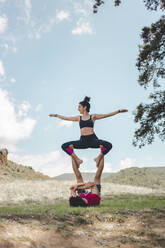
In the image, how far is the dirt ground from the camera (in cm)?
512

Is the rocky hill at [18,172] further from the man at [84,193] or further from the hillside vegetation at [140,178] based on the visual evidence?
the man at [84,193]

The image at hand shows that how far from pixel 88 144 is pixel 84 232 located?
371 cm

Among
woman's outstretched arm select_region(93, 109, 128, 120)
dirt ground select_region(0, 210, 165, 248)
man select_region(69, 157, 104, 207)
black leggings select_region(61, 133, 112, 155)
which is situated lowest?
dirt ground select_region(0, 210, 165, 248)

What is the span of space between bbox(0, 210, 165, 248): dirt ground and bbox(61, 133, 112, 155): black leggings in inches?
97.6

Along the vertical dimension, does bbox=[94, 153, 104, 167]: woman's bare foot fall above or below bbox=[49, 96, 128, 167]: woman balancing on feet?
below

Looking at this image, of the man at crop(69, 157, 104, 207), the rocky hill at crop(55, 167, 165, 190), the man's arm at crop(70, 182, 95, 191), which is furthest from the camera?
the rocky hill at crop(55, 167, 165, 190)

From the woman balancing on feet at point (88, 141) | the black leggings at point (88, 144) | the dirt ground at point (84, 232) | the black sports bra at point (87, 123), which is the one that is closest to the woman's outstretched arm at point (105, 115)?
the woman balancing on feet at point (88, 141)

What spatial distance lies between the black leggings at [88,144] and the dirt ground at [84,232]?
2480 millimetres

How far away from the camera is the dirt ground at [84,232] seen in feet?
16.8

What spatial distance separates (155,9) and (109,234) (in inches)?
592

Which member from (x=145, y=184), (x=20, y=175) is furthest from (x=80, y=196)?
(x=20, y=175)

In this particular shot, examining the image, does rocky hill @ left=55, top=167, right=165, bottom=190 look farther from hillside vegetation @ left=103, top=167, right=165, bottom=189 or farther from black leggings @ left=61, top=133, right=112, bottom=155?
black leggings @ left=61, top=133, right=112, bottom=155

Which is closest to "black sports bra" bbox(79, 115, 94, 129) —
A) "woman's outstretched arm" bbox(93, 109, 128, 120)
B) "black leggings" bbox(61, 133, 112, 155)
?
"woman's outstretched arm" bbox(93, 109, 128, 120)

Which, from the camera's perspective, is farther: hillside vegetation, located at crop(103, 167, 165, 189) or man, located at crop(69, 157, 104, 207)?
hillside vegetation, located at crop(103, 167, 165, 189)
